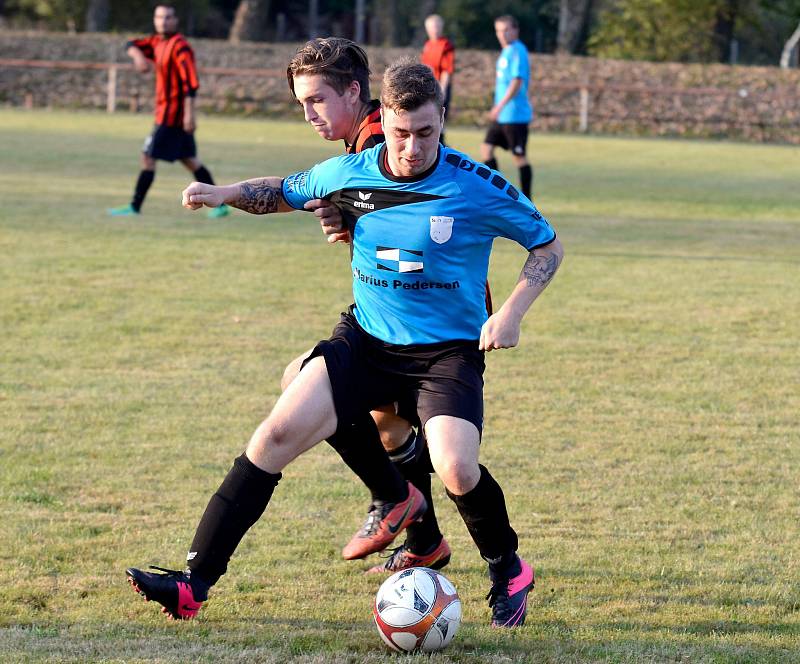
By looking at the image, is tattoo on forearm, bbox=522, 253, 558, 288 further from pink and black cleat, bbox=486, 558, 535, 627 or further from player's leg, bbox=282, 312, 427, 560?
pink and black cleat, bbox=486, 558, 535, 627

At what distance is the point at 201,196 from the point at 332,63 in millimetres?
660

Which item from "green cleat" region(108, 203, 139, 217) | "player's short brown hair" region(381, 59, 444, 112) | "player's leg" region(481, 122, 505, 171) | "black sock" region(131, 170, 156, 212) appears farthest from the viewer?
"player's leg" region(481, 122, 505, 171)

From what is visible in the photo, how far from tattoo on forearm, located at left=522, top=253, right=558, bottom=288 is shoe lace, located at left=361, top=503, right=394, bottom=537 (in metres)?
0.97

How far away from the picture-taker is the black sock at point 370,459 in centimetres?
419

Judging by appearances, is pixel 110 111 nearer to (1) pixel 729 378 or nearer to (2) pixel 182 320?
(2) pixel 182 320

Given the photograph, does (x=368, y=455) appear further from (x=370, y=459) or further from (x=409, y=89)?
(x=409, y=89)

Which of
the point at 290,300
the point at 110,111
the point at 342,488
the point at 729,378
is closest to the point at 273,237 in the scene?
the point at 290,300

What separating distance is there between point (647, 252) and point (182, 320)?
5.17 m

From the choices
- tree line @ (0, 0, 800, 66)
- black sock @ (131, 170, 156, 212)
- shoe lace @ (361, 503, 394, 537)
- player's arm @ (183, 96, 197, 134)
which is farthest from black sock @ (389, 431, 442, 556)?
tree line @ (0, 0, 800, 66)

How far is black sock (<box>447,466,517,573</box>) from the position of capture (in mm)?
3820

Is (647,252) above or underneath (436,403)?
underneath

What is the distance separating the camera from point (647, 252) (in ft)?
38.7

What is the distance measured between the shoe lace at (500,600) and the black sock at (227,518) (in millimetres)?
754

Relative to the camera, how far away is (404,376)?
13.0 ft
